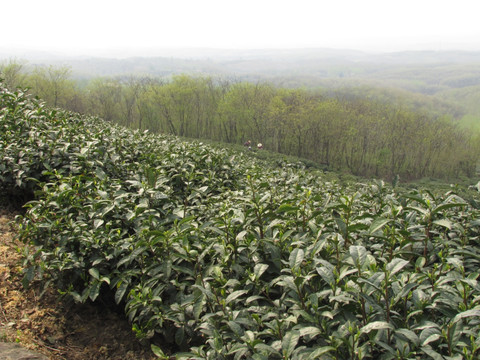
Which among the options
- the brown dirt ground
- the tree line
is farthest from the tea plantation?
the tree line

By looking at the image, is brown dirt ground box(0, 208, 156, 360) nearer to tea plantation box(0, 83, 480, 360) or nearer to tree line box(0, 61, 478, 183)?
tea plantation box(0, 83, 480, 360)

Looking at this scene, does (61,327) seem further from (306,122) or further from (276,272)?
(306,122)

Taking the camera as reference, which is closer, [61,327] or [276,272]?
[276,272]

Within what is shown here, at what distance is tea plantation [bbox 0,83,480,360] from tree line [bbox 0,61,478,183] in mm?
35198

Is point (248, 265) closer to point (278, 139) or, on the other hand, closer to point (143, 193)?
point (143, 193)

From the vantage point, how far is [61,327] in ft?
7.63

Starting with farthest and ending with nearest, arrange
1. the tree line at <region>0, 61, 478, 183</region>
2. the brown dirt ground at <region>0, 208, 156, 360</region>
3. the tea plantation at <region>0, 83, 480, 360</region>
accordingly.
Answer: the tree line at <region>0, 61, 478, 183</region>, the brown dirt ground at <region>0, 208, 156, 360</region>, the tea plantation at <region>0, 83, 480, 360</region>

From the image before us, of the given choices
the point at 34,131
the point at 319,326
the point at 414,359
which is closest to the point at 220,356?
the point at 319,326

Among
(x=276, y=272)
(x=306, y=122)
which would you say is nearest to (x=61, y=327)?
(x=276, y=272)

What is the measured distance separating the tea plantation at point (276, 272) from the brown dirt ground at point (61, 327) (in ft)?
0.54

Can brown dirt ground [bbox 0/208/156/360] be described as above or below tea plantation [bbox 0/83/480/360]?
below

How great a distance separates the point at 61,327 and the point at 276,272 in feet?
5.66

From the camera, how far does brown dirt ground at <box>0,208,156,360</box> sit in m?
2.13

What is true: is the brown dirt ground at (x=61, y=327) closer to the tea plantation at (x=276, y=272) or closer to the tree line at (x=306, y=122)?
the tea plantation at (x=276, y=272)
